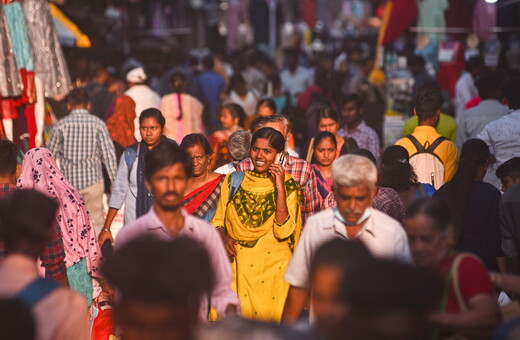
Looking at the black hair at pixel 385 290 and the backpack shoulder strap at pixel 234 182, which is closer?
the black hair at pixel 385 290

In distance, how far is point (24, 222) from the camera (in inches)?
172

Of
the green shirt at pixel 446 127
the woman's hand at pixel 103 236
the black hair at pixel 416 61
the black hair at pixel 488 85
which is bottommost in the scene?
the woman's hand at pixel 103 236

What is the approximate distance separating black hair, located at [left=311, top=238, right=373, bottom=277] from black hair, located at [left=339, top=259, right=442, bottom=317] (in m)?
0.04

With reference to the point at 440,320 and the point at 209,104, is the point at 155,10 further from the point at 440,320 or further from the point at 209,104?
the point at 440,320

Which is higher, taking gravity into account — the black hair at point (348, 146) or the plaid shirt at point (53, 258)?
the black hair at point (348, 146)

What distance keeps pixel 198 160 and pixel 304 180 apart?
97 cm

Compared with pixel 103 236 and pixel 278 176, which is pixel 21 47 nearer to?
pixel 103 236

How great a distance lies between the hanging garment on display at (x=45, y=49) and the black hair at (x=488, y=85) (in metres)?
4.76

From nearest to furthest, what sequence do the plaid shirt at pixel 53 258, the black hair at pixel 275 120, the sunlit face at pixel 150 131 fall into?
the plaid shirt at pixel 53 258
the sunlit face at pixel 150 131
the black hair at pixel 275 120

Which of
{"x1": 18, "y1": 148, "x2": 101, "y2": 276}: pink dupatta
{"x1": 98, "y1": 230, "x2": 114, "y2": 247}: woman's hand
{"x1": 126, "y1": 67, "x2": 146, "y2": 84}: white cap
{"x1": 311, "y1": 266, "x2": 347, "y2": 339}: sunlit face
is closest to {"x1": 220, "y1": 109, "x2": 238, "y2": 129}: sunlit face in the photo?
{"x1": 126, "y1": 67, "x2": 146, "y2": 84}: white cap

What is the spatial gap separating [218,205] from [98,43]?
11.6 meters

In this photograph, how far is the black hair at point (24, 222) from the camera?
438 centimetres

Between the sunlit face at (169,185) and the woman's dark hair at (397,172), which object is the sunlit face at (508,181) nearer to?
the woman's dark hair at (397,172)

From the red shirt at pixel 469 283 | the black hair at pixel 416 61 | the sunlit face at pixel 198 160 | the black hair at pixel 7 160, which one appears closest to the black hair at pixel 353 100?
the sunlit face at pixel 198 160
